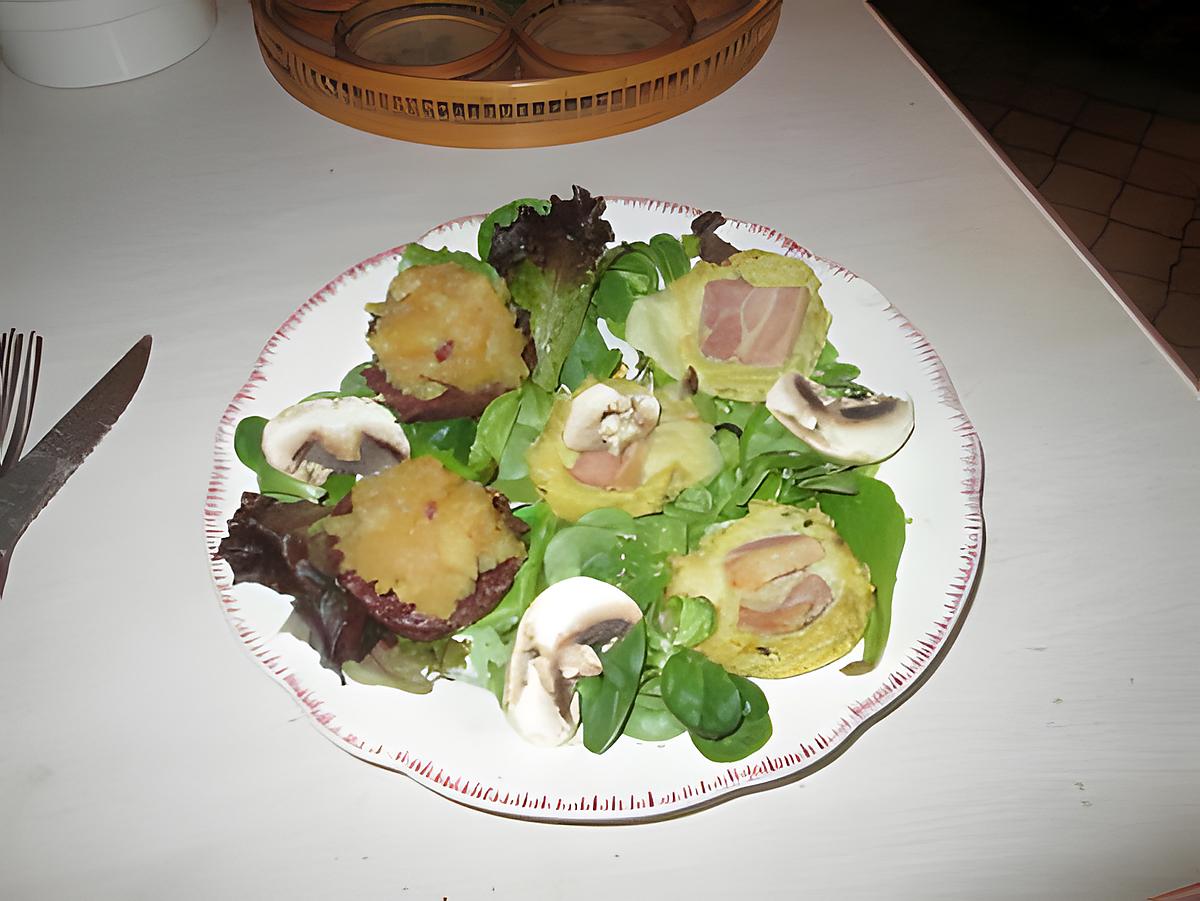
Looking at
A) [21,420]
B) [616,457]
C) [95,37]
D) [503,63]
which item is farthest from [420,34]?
[616,457]

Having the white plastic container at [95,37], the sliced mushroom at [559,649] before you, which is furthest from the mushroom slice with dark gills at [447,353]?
the white plastic container at [95,37]

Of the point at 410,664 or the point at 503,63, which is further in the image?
the point at 503,63

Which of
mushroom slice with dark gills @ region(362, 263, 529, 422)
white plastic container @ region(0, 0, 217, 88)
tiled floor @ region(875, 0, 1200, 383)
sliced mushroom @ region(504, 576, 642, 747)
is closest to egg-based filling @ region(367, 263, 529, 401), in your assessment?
mushroom slice with dark gills @ region(362, 263, 529, 422)

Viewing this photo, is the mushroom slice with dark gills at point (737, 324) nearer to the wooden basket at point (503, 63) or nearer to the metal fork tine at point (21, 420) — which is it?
the wooden basket at point (503, 63)

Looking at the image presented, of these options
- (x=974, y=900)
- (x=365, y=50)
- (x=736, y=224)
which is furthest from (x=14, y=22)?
(x=974, y=900)

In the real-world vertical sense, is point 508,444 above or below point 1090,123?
above

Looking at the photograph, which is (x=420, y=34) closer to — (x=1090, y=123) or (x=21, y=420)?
(x=21, y=420)

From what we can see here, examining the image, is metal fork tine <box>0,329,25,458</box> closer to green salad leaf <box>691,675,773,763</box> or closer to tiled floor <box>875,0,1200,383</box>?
green salad leaf <box>691,675,773,763</box>
